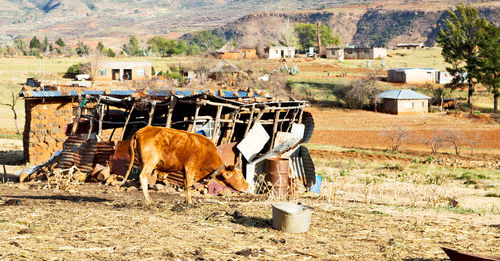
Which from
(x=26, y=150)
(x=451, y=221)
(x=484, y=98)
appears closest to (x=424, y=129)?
(x=484, y=98)

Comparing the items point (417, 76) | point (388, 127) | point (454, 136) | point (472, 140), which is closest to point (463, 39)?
point (417, 76)

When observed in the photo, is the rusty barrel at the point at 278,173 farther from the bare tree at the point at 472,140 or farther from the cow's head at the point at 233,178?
the bare tree at the point at 472,140

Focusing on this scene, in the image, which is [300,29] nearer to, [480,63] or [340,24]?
[340,24]

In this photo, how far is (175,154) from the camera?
10.5 meters

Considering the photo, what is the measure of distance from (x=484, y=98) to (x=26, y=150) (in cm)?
4321

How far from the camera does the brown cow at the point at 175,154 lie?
10.2 m

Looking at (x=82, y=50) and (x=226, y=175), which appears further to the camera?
(x=82, y=50)

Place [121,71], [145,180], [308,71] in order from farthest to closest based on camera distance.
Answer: [308,71] → [121,71] → [145,180]

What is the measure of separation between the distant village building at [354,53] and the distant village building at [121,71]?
32.4 meters

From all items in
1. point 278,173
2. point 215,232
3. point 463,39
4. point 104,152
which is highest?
point 463,39

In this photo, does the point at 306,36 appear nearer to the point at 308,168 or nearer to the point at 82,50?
the point at 82,50

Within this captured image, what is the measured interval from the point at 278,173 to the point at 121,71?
150 ft

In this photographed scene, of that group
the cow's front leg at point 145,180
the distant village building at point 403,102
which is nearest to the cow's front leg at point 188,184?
the cow's front leg at point 145,180

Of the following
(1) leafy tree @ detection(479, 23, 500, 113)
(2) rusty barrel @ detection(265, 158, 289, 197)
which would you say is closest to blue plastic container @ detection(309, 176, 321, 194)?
(2) rusty barrel @ detection(265, 158, 289, 197)
